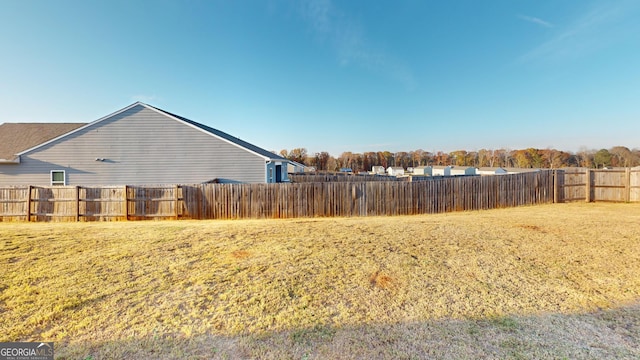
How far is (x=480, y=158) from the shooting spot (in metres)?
88.2

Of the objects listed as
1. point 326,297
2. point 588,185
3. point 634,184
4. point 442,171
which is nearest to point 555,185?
point 588,185

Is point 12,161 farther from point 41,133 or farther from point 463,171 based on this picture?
point 463,171

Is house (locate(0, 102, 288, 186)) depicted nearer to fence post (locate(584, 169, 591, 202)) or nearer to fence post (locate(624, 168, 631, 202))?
fence post (locate(584, 169, 591, 202))

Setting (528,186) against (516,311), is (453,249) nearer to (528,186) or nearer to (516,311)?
(516,311)

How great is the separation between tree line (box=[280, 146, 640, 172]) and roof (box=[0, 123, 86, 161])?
46.1 m

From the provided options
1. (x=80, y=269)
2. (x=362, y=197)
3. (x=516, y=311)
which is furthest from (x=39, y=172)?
(x=516, y=311)

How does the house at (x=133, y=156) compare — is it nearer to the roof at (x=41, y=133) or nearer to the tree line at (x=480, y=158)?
the roof at (x=41, y=133)

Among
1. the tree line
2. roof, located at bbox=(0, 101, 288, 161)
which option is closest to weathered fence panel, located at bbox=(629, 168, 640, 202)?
roof, located at bbox=(0, 101, 288, 161)

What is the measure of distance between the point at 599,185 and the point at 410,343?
1672 cm

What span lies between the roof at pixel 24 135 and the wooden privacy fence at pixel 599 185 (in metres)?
26.7

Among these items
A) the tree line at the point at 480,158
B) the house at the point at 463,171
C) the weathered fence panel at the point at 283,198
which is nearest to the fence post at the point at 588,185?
the weathered fence panel at the point at 283,198

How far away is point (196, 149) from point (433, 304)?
13.4 m

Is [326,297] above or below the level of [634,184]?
below

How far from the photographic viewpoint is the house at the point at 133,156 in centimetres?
1316
